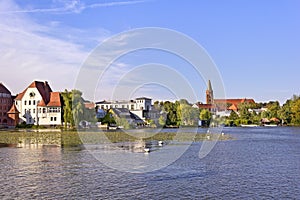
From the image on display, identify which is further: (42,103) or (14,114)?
(14,114)

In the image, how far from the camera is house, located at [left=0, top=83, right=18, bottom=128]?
96.5 metres

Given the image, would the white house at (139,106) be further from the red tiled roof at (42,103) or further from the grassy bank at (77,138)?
the grassy bank at (77,138)

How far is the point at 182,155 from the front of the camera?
33562mm

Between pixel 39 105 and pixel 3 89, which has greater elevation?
pixel 3 89

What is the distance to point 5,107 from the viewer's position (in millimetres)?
101500

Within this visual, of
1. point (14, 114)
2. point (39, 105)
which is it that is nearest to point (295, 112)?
point (39, 105)

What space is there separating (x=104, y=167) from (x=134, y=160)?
3.89 metres

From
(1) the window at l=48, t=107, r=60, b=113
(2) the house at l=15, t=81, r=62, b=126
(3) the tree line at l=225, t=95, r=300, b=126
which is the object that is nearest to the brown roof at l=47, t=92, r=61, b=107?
(2) the house at l=15, t=81, r=62, b=126

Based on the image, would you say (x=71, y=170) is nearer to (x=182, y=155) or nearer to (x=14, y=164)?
(x=14, y=164)

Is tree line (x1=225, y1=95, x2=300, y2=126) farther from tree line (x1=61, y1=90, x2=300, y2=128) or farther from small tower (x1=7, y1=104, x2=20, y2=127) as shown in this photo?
small tower (x1=7, y1=104, x2=20, y2=127)

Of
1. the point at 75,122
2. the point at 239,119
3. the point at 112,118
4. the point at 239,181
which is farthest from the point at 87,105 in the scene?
the point at 239,119

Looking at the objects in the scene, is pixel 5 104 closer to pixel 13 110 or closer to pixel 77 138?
pixel 13 110

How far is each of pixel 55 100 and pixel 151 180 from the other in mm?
74500

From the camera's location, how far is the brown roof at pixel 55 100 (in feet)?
298
